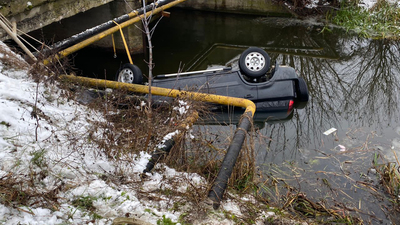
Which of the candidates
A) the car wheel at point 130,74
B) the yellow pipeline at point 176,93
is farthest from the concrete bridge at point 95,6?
the yellow pipeline at point 176,93

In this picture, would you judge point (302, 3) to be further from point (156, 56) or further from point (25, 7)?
point (25, 7)

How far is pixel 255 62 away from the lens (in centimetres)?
683

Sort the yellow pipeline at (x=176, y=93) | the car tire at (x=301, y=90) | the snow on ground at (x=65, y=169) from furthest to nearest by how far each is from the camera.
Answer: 1. the car tire at (x=301, y=90)
2. the yellow pipeline at (x=176, y=93)
3. the snow on ground at (x=65, y=169)

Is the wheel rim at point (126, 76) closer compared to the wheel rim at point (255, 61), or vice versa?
the wheel rim at point (255, 61)

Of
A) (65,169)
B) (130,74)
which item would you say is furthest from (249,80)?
(65,169)

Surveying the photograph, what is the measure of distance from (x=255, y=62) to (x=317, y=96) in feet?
7.42

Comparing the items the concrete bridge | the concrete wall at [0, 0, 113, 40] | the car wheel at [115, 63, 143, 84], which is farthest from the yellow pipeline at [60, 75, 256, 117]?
the concrete wall at [0, 0, 113, 40]

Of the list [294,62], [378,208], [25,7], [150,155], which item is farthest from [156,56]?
[378,208]

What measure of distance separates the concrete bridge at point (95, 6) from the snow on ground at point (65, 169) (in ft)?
5.76

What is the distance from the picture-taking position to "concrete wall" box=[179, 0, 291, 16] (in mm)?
14383

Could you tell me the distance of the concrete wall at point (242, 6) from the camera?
47.2 ft

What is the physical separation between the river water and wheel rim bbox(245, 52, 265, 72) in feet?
3.63

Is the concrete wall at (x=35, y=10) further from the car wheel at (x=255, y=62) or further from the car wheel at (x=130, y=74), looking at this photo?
the car wheel at (x=255, y=62)

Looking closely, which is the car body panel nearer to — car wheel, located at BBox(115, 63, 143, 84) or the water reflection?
car wheel, located at BBox(115, 63, 143, 84)
